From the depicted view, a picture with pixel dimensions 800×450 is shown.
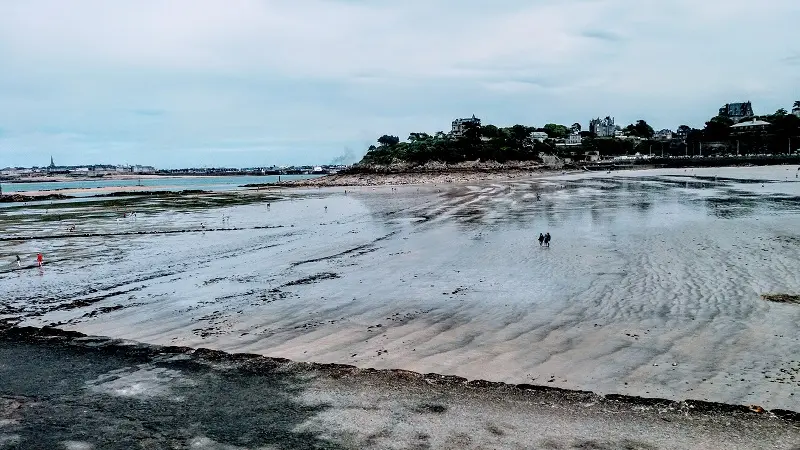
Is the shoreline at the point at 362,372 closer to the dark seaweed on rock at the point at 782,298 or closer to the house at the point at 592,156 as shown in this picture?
the dark seaweed on rock at the point at 782,298

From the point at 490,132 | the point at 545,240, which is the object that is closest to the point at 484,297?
the point at 545,240

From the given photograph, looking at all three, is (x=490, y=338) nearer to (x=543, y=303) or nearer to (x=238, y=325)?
(x=543, y=303)

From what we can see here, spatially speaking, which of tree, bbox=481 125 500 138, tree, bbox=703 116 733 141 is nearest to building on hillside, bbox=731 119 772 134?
tree, bbox=703 116 733 141

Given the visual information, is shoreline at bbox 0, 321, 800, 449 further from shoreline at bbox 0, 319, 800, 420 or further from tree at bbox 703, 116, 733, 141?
tree at bbox 703, 116, 733, 141

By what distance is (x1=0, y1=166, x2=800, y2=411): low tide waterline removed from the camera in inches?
335

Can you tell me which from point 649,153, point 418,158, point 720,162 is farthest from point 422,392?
point 649,153

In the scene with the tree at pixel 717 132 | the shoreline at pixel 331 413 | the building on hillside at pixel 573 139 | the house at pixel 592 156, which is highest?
the building on hillside at pixel 573 139

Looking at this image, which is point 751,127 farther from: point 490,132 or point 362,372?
point 362,372

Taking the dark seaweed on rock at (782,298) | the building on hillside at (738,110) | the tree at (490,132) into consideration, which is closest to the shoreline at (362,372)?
the dark seaweed on rock at (782,298)

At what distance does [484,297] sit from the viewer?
43.1 ft

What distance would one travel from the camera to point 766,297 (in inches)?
468

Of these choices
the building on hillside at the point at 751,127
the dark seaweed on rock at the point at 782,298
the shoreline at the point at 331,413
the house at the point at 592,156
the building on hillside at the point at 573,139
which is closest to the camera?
the shoreline at the point at 331,413

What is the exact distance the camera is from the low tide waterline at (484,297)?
8.52 meters

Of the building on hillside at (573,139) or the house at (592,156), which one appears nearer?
the house at (592,156)
